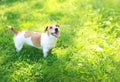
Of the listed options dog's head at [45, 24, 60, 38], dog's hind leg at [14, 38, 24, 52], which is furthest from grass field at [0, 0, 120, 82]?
dog's head at [45, 24, 60, 38]

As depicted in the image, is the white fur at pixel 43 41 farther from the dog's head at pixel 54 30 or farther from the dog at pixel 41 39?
the dog's head at pixel 54 30

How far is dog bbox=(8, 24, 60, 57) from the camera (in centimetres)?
470

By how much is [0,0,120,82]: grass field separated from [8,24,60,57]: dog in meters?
0.14

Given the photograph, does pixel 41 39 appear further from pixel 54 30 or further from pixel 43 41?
pixel 54 30

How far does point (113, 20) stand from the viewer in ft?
19.6

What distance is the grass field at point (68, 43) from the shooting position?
14.8ft

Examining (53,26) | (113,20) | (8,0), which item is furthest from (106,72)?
(8,0)

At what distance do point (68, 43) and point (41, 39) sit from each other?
0.61m

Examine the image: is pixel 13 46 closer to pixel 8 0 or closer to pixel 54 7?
pixel 54 7

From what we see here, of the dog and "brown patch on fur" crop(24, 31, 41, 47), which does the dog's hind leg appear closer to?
the dog

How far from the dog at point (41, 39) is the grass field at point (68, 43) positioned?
0.14 m

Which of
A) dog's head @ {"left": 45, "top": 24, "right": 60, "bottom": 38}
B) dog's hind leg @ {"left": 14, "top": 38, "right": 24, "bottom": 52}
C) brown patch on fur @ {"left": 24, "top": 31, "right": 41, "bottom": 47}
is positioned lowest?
dog's hind leg @ {"left": 14, "top": 38, "right": 24, "bottom": 52}

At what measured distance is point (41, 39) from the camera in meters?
4.96

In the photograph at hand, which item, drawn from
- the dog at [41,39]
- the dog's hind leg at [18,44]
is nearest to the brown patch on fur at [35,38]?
the dog at [41,39]
